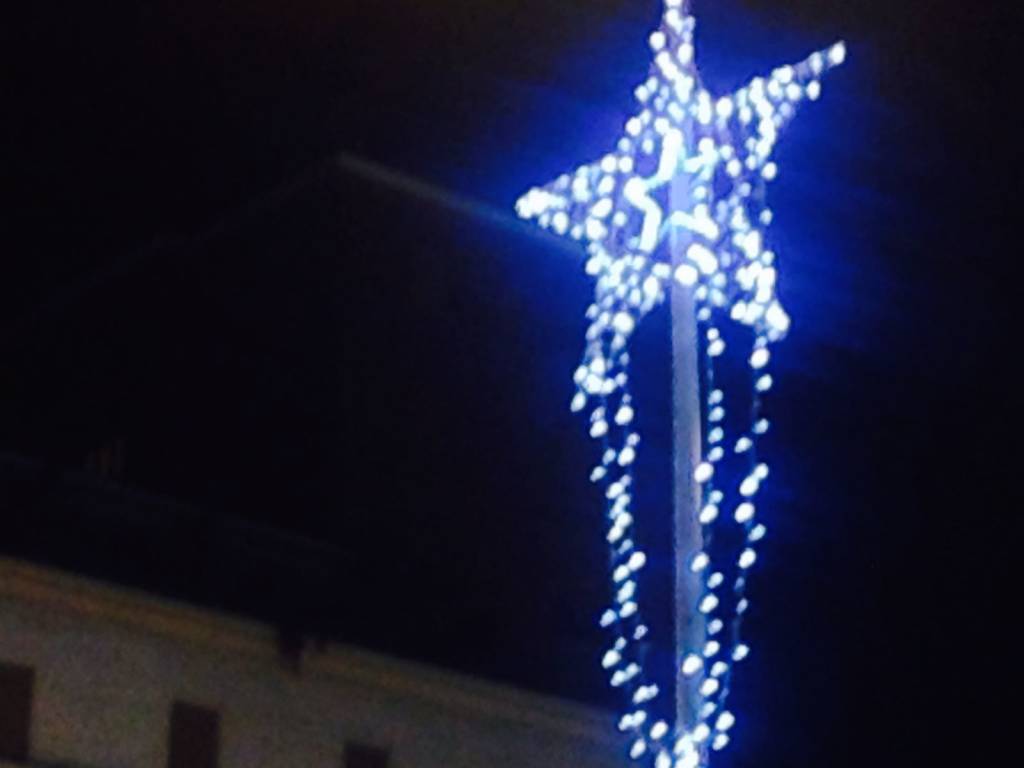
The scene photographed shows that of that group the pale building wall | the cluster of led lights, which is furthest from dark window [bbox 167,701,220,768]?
the cluster of led lights

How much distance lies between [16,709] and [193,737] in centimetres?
131

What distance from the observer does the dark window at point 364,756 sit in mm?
17266

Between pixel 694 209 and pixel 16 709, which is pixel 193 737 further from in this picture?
pixel 694 209

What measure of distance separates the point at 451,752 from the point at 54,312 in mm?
5582

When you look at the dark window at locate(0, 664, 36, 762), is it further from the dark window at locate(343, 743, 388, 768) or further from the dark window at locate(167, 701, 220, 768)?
the dark window at locate(343, 743, 388, 768)

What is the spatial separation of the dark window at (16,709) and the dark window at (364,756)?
2.47m

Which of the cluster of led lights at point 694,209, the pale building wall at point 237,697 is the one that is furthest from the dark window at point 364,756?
the cluster of led lights at point 694,209

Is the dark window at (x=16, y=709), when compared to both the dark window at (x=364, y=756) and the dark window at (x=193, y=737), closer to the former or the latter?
the dark window at (x=193, y=737)

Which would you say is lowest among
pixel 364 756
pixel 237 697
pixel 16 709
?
pixel 16 709

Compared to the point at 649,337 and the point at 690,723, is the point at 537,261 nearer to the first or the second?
the point at 649,337

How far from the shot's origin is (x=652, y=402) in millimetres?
16844

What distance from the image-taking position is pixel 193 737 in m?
16.5

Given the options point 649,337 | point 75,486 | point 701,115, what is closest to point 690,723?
point 701,115

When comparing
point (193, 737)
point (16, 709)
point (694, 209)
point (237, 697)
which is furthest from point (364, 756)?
point (694, 209)
